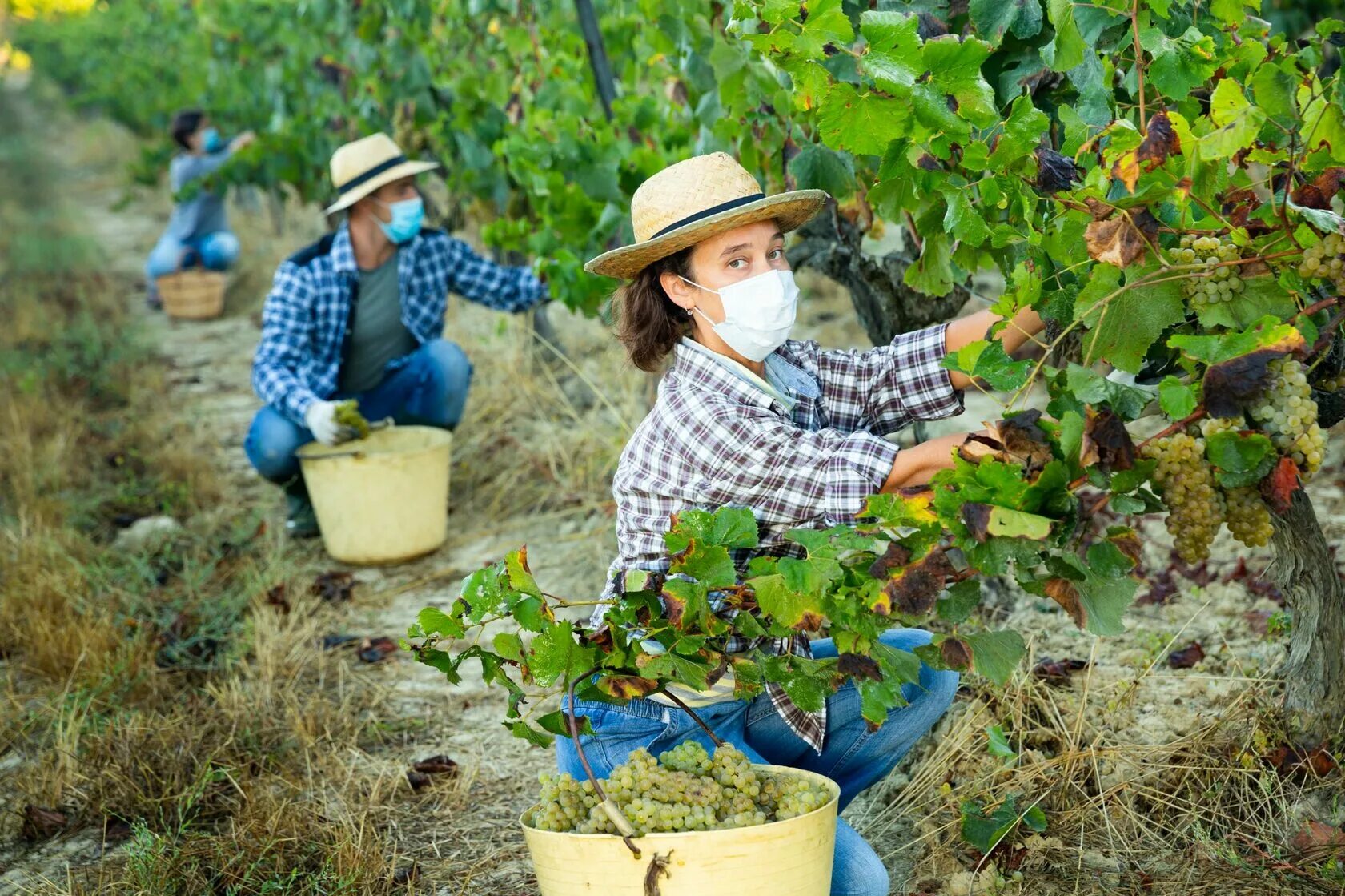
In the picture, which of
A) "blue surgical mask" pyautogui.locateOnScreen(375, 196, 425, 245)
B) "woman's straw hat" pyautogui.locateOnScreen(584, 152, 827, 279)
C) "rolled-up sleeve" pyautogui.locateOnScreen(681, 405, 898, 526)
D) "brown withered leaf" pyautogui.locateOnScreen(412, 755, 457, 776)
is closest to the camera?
"rolled-up sleeve" pyautogui.locateOnScreen(681, 405, 898, 526)

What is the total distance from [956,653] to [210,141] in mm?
8601

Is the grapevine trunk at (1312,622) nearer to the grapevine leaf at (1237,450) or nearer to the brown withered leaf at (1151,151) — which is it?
the grapevine leaf at (1237,450)

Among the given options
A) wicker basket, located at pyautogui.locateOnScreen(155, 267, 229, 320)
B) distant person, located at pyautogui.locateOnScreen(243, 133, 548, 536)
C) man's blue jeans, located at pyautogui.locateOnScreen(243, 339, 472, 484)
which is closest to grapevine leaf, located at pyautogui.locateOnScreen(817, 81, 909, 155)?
distant person, located at pyautogui.locateOnScreen(243, 133, 548, 536)

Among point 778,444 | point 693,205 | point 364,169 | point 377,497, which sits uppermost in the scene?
point 693,205

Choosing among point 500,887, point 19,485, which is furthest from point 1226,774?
point 19,485

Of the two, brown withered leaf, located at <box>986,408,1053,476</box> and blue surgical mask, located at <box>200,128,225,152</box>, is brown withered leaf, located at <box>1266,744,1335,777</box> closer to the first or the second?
brown withered leaf, located at <box>986,408,1053,476</box>

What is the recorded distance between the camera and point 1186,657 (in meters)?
2.94

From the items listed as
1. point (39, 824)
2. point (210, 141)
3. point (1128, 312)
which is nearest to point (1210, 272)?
point (1128, 312)

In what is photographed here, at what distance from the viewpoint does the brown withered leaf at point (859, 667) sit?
6.05ft

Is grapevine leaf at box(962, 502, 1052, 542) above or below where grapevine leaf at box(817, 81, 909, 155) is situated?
below

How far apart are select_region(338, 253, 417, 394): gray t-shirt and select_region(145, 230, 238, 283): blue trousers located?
4583mm

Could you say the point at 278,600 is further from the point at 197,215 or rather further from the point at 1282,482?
the point at 197,215

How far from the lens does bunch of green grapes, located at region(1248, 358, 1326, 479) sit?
1.57m

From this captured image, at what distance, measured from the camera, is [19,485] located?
4.84 m
